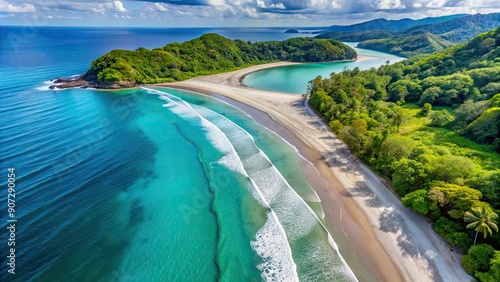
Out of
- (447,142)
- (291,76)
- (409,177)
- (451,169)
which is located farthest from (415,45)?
(409,177)

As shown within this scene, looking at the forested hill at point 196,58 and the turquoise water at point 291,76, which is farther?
the turquoise water at point 291,76

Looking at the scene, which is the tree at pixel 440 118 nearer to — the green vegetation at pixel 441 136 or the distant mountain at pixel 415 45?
the green vegetation at pixel 441 136

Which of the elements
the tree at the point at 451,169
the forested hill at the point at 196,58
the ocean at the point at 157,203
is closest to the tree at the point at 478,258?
the tree at the point at 451,169

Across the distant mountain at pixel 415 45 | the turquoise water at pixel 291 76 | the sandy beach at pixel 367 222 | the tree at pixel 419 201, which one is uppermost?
the distant mountain at pixel 415 45

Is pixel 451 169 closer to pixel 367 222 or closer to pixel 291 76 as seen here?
pixel 367 222

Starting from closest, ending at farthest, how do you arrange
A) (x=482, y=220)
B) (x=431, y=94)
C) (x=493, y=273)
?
(x=493, y=273), (x=482, y=220), (x=431, y=94)

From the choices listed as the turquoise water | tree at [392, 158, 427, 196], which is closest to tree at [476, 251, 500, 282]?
tree at [392, 158, 427, 196]

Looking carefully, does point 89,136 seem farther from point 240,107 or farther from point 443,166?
point 443,166

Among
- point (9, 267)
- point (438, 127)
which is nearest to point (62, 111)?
point (9, 267)
